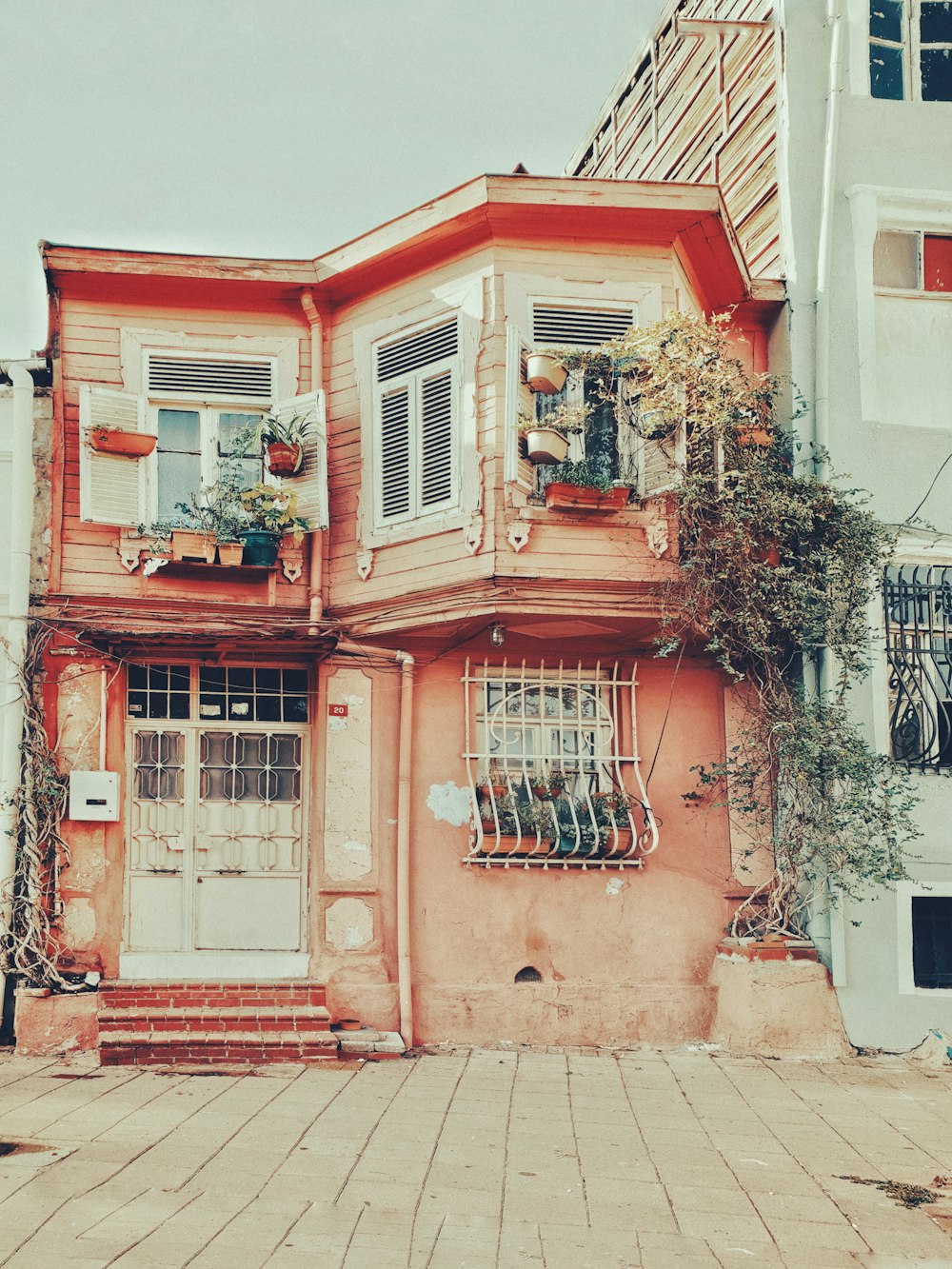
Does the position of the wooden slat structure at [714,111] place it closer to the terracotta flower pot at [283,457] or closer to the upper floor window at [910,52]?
the upper floor window at [910,52]

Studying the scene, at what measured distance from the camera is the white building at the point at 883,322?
30.8 feet

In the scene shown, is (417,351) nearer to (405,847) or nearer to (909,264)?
(405,847)

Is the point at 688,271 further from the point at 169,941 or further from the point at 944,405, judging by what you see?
the point at 169,941

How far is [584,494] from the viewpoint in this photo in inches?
349

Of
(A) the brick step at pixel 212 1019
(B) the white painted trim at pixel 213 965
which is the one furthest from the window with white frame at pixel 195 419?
(A) the brick step at pixel 212 1019

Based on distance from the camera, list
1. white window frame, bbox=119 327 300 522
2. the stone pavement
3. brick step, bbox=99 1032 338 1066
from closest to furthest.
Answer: the stone pavement, brick step, bbox=99 1032 338 1066, white window frame, bbox=119 327 300 522

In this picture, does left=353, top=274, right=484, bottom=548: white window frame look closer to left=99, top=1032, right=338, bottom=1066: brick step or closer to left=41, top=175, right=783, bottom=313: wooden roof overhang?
left=41, top=175, right=783, bottom=313: wooden roof overhang

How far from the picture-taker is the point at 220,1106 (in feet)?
23.9

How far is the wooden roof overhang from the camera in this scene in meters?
9.12

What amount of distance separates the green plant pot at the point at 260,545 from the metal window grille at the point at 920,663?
17.2ft

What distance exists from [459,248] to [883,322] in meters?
3.86

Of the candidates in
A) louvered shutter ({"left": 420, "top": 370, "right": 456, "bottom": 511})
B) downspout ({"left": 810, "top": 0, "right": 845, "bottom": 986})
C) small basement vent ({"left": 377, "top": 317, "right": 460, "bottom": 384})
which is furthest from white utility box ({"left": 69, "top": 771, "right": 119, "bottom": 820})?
downspout ({"left": 810, "top": 0, "right": 845, "bottom": 986})

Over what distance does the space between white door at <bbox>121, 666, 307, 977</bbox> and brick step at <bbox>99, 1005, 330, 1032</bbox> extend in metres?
0.74

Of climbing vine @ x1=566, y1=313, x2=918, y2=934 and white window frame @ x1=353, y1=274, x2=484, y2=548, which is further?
white window frame @ x1=353, y1=274, x2=484, y2=548
